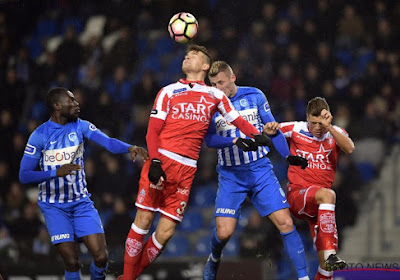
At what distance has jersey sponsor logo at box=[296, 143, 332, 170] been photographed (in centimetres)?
615

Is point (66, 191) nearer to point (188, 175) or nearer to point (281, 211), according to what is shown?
point (188, 175)

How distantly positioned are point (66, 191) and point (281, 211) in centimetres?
194

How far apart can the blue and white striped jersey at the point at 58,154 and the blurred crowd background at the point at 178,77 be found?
87.8 inches

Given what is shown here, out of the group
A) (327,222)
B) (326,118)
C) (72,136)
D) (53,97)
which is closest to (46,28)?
(53,97)

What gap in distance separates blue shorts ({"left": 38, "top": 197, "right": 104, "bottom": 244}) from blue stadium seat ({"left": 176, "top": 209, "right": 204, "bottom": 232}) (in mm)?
3163

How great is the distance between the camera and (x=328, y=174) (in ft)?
20.4

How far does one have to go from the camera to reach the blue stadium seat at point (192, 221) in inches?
359

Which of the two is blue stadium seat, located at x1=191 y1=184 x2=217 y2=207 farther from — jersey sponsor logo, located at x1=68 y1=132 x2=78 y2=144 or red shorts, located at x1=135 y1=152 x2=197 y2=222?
red shorts, located at x1=135 y1=152 x2=197 y2=222

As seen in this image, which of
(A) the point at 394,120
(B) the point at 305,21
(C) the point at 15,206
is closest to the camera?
(A) the point at 394,120

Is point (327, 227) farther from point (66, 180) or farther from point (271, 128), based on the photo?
point (66, 180)

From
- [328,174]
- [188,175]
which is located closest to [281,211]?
[328,174]

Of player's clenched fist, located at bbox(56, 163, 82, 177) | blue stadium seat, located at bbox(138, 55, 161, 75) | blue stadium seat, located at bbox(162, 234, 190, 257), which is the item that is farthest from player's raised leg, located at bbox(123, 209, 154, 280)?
blue stadium seat, located at bbox(138, 55, 161, 75)

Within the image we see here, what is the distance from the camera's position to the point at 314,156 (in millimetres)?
6160

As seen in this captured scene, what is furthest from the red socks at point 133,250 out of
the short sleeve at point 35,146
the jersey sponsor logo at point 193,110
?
the short sleeve at point 35,146
